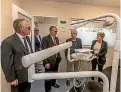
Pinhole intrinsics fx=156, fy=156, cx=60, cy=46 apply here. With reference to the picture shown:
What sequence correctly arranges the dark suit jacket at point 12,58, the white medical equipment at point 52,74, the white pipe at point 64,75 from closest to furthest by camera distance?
1. the white medical equipment at point 52,74
2. the white pipe at point 64,75
3. the dark suit jacket at point 12,58

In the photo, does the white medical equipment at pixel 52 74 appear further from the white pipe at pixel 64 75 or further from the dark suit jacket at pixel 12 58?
the dark suit jacket at pixel 12 58

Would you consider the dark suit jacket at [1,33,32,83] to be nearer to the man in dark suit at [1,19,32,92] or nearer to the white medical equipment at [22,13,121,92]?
the man in dark suit at [1,19,32,92]

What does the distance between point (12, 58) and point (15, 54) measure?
6 cm

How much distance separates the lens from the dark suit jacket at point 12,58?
185 cm

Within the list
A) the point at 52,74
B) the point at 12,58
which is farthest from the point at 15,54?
the point at 52,74

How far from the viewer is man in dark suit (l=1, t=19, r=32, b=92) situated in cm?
185

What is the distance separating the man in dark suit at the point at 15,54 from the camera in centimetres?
185

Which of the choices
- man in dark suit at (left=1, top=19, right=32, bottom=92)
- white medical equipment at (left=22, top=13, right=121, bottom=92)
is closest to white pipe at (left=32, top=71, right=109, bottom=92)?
white medical equipment at (left=22, top=13, right=121, bottom=92)

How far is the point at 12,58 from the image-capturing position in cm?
188

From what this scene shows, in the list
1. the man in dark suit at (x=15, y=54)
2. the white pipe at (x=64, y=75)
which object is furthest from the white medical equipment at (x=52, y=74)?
the man in dark suit at (x=15, y=54)

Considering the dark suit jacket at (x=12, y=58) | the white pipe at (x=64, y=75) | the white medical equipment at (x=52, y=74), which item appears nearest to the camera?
the white medical equipment at (x=52, y=74)

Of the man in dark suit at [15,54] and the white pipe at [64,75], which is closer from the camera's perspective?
the white pipe at [64,75]

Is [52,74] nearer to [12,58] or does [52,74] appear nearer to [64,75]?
[64,75]

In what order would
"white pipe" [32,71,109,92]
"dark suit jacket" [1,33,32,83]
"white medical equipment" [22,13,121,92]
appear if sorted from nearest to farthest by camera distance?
"white medical equipment" [22,13,121,92] < "white pipe" [32,71,109,92] < "dark suit jacket" [1,33,32,83]
